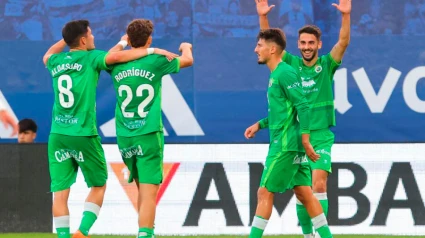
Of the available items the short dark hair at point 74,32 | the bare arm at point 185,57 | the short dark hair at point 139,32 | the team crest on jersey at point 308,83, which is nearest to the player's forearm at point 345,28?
the team crest on jersey at point 308,83

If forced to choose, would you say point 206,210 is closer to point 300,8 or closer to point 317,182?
point 317,182

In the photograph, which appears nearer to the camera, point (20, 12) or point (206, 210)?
point (206, 210)

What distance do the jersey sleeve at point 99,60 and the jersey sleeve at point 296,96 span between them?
4.73ft

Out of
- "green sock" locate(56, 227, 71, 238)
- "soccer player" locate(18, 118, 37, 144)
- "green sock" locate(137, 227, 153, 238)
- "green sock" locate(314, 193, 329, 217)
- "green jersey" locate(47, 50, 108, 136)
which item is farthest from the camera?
"soccer player" locate(18, 118, 37, 144)

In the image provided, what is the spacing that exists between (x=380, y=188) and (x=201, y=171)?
1.87 meters

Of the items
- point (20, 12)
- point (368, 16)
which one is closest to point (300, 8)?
point (368, 16)

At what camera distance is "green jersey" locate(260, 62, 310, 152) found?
28.3 ft

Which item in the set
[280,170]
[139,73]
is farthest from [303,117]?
[139,73]

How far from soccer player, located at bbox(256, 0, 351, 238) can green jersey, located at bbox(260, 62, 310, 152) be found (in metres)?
0.97

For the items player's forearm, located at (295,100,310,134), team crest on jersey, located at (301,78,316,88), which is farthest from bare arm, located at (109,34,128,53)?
→ team crest on jersey, located at (301,78,316,88)

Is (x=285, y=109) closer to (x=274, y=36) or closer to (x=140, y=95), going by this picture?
(x=274, y=36)

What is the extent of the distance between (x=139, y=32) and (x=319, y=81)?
1947 millimetres

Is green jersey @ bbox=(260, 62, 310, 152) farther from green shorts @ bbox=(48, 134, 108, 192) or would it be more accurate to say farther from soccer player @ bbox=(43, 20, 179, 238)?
green shorts @ bbox=(48, 134, 108, 192)

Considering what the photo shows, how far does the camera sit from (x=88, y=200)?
9.21m
